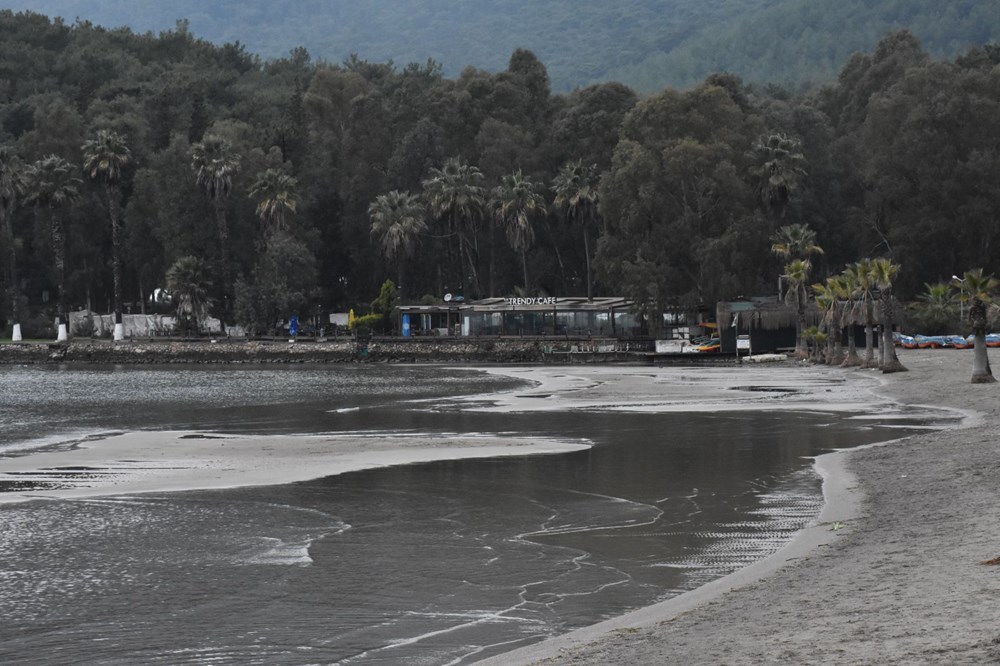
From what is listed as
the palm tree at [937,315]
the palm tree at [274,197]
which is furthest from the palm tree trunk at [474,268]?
the palm tree at [937,315]

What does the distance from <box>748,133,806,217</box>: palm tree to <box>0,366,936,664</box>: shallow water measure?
5671 centimetres

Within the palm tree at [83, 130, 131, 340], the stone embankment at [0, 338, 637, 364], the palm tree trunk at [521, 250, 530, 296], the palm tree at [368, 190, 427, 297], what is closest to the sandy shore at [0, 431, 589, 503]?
the stone embankment at [0, 338, 637, 364]

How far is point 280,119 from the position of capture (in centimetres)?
13338

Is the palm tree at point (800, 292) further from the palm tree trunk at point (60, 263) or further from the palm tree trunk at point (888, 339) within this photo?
the palm tree trunk at point (60, 263)

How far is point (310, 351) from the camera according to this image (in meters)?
102

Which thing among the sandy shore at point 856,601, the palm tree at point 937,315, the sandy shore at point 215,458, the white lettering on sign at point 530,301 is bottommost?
the sandy shore at point 215,458

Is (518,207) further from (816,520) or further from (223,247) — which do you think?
(816,520)

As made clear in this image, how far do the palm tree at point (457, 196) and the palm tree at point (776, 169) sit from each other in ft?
75.9

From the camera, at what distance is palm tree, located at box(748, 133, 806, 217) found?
89.8 meters

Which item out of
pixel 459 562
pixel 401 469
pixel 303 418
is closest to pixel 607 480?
pixel 401 469

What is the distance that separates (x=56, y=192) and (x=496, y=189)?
37.2 m

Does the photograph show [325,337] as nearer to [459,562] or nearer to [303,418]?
[303,418]

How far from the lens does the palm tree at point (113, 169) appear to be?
357 ft

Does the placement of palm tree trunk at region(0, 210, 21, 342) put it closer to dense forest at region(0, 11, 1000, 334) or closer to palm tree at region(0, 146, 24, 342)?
palm tree at region(0, 146, 24, 342)
